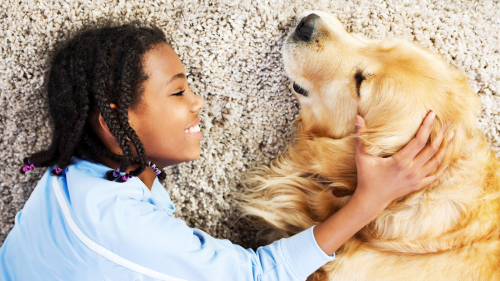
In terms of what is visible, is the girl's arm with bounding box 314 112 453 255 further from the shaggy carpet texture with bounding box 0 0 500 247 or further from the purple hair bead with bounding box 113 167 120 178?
the purple hair bead with bounding box 113 167 120 178

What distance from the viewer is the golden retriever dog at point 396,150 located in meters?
1.21

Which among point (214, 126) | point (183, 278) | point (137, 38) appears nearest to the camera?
point (183, 278)

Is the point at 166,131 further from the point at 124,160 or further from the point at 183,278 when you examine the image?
the point at 183,278

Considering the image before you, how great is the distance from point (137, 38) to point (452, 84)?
1.19 metres

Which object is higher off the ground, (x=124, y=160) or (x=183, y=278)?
(x=124, y=160)

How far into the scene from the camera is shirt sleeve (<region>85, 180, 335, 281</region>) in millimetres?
1165

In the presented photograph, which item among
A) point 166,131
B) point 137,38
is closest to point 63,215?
point 166,131

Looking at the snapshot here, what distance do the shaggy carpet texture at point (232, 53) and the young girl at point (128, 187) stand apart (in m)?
0.29

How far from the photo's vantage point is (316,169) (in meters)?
1.42

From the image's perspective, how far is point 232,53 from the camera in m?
1.65

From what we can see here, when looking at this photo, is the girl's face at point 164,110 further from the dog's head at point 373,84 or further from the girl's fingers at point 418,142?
the girl's fingers at point 418,142

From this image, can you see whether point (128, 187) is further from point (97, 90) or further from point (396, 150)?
point (396, 150)

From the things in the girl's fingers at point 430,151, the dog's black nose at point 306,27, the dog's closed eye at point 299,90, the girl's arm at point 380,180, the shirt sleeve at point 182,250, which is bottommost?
the shirt sleeve at point 182,250

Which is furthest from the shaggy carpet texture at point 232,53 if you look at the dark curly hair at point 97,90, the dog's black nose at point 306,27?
the dark curly hair at point 97,90
